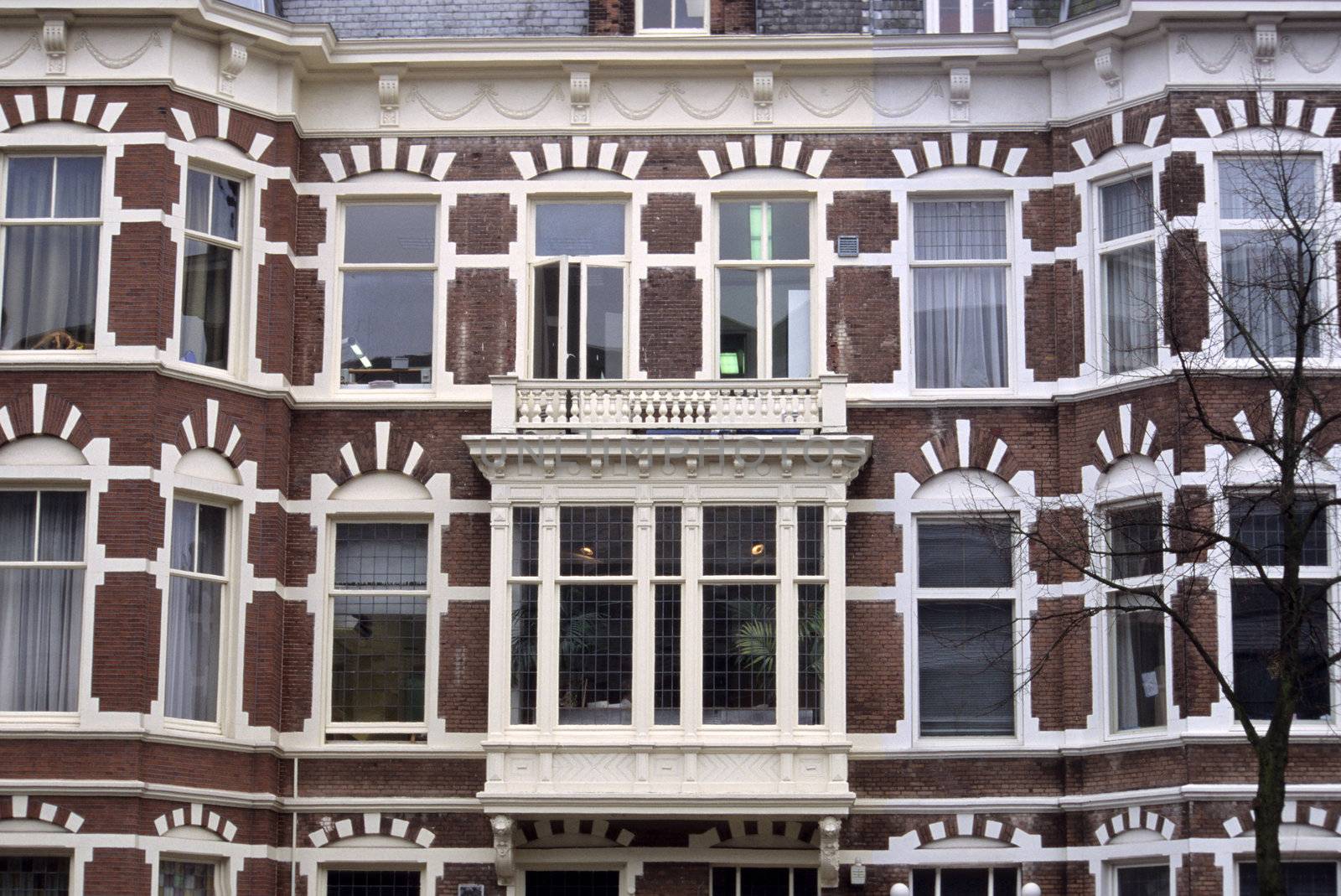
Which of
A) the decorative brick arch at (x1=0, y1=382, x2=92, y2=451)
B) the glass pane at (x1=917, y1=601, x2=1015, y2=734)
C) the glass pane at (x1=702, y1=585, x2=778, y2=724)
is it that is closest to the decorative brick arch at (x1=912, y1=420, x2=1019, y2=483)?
the glass pane at (x1=917, y1=601, x2=1015, y2=734)

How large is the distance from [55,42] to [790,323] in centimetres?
1042

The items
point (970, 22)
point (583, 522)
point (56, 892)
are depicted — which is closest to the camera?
point (56, 892)

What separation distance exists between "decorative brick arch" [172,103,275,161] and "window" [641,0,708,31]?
5506 millimetres

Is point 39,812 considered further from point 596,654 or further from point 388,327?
point 388,327

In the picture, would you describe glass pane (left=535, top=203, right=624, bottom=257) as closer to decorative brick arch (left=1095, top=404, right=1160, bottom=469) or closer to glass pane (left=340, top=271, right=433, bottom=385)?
glass pane (left=340, top=271, right=433, bottom=385)

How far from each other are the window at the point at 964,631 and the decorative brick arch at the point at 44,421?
1092 cm

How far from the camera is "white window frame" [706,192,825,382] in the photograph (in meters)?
30.8

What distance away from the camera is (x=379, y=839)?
29.4 m

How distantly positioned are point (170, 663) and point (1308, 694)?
1417 cm

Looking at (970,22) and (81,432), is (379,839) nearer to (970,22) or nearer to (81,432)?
(81,432)

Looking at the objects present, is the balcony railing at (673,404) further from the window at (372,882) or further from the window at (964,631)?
the window at (372,882)

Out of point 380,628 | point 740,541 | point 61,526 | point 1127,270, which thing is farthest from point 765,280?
point 61,526

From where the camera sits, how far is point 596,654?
29188 mm

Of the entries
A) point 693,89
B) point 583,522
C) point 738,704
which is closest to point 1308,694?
point 738,704
